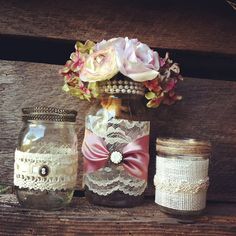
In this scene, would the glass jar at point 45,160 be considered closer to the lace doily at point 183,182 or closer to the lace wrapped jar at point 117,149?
the lace wrapped jar at point 117,149

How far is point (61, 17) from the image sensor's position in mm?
722

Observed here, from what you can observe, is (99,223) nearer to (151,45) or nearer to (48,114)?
(48,114)

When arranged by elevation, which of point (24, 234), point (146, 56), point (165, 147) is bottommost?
point (24, 234)

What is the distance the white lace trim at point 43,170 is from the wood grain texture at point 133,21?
24 cm

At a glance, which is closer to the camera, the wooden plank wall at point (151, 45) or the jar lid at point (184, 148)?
the jar lid at point (184, 148)

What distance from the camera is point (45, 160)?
1.90 ft

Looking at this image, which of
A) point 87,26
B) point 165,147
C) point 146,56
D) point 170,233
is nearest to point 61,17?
point 87,26

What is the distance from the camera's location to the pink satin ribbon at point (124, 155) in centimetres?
63

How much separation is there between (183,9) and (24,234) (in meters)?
0.46

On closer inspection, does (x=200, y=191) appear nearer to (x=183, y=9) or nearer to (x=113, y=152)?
(x=113, y=152)

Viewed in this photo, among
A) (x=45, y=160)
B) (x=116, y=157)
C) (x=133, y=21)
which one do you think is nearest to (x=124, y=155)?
(x=116, y=157)

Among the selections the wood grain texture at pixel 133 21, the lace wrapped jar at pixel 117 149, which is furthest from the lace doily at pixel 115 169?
the wood grain texture at pixel 133 21

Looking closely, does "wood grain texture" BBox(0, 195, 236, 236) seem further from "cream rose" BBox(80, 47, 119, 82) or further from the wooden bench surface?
Result: "cream rose" BBox(80, 47, 119, 82)

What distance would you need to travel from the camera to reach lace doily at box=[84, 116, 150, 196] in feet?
2.06
